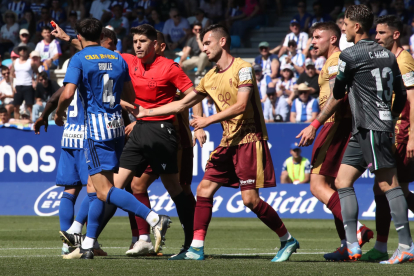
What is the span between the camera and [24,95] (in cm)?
1881

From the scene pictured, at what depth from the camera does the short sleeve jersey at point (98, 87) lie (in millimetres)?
6664

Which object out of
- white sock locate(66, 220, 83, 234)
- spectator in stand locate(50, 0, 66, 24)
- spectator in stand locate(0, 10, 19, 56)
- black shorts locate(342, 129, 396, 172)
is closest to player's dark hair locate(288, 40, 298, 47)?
spectator in stand locate(50, 0, 66, 24)

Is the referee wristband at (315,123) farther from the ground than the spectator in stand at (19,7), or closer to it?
farther from the ground

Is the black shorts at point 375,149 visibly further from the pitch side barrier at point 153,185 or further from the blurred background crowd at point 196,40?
the blurred background crowd at point 196,40

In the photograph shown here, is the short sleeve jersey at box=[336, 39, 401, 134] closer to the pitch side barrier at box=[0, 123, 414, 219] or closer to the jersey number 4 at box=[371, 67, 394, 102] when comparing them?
the jersey number 4 at box=[371, 67, 394, 102]

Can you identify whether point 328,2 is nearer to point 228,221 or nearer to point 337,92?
point 228,221

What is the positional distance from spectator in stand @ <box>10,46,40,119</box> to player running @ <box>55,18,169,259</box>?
40.4 feet

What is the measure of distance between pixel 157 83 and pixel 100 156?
122 cm

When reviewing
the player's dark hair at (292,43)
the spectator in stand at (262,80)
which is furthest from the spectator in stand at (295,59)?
the spectator in stand at (262,80)

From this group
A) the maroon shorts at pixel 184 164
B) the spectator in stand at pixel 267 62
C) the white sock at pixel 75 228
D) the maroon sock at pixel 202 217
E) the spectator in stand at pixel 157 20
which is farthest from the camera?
the spectator in stand at pixel 157 20

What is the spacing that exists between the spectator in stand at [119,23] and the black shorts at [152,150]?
14.2 meters

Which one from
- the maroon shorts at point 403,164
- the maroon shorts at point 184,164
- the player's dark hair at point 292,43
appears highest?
the maroon shorts at point 403,164

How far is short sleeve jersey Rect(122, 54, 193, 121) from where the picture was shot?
295 inches

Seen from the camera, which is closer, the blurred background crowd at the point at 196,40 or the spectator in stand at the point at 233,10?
the blurred background crowd at the point at 196,40
